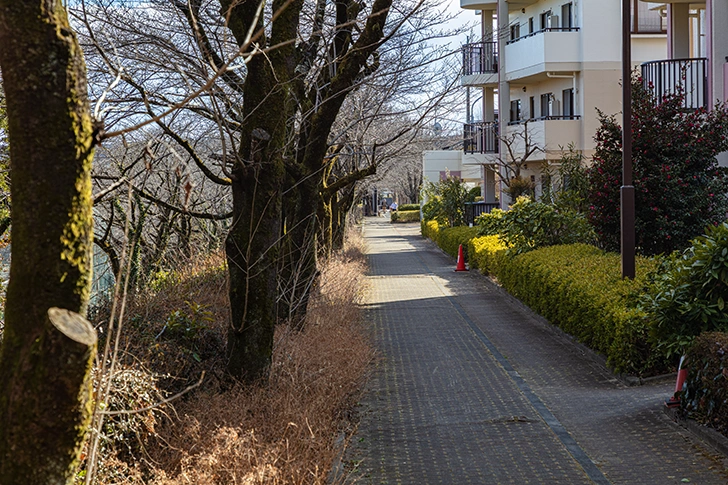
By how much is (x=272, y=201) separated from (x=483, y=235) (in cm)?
1995

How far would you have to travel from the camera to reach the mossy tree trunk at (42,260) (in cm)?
305

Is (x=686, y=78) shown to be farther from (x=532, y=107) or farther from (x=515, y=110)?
(x=515, y=110)

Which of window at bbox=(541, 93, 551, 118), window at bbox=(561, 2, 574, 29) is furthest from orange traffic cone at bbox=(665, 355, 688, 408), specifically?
window at bbox=(541, 93, 551, 118)

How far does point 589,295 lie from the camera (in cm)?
1245

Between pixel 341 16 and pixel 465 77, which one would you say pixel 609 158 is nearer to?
pixel 341 16

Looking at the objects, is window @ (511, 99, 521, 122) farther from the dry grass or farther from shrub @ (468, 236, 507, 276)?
the dry grass

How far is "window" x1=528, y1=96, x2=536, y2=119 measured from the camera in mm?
35688

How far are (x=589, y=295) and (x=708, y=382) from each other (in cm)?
478

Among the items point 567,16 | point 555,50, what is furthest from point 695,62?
point 567,16

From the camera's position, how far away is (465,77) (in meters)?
38.3

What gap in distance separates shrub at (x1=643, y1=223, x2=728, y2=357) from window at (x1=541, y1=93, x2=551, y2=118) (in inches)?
1014

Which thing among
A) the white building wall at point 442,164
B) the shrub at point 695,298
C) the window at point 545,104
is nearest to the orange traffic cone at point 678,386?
the shrub at point 695,298

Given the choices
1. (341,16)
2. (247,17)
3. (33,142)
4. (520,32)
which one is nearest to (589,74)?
(520,32)

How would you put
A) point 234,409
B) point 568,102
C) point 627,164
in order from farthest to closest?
point 568,102 → point 627,164 → point 234,409
